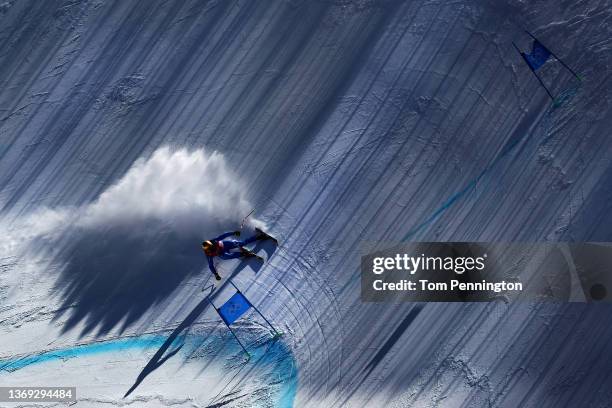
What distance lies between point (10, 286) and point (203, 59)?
505cm

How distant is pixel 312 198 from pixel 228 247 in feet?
5.25

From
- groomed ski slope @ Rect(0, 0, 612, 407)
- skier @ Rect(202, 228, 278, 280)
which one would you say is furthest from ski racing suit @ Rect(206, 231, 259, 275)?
groomed ski slope @ Rect(0, 0, 612, 407)

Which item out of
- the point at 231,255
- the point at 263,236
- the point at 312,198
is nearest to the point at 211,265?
the point at 231,255

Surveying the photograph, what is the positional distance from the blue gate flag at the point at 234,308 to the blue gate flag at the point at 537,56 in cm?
612

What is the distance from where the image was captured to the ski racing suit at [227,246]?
10531mm

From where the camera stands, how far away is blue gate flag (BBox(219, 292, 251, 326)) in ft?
34.8

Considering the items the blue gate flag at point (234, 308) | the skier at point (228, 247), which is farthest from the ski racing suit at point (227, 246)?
the blue gate flag at point (234, 308)

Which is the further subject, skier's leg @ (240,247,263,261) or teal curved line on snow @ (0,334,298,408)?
skier's leg @ (240,247,263,261)

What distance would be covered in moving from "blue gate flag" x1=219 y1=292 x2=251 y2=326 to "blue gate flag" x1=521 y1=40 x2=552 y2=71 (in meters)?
6.12

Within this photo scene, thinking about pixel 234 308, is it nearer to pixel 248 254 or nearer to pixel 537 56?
pixel 248 254

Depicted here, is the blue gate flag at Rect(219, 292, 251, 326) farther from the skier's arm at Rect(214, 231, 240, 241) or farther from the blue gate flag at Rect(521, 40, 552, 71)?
the blue gate flag at Rect(521, 40, 552, 71)

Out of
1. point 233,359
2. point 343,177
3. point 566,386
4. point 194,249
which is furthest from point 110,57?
point 566,386

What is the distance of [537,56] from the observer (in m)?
10.8

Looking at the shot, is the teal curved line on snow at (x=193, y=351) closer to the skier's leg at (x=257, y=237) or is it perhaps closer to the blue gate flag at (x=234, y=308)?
the blue gate flag at (x=234, y=308)
